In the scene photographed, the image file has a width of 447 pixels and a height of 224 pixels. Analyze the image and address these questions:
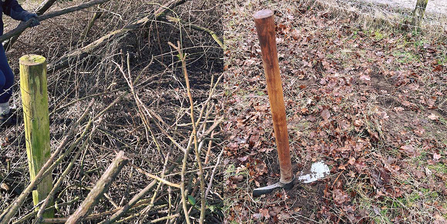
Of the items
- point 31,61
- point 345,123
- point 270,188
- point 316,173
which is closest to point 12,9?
point 31,61

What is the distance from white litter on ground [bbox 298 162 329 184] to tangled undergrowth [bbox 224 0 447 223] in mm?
49

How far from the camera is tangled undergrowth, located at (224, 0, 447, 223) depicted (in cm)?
298

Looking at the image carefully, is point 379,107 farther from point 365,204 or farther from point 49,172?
point 49,172

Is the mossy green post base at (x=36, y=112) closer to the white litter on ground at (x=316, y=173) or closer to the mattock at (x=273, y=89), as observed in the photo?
the mattock at (x=273, y=89)

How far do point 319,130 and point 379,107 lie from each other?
0.79 m

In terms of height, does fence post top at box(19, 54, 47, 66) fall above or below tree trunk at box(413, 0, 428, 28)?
above

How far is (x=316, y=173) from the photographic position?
3193 mm

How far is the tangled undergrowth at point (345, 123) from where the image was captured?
298cm

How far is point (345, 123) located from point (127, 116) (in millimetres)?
2174

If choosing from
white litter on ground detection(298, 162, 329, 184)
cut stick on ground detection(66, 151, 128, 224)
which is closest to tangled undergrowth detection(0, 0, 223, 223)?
cut stick on ground detection(66, 151, 128, 224)

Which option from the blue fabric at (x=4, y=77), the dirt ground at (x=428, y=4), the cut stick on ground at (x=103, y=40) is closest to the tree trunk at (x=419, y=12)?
the dirt ground at (x=428, y=4)

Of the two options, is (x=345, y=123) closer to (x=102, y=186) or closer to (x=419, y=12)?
(x=102, y=186)

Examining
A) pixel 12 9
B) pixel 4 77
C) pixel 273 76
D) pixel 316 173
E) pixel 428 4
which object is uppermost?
pixel 12 9

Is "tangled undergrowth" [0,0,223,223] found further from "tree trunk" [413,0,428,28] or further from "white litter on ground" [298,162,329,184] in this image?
"tree trunk" [413,0,428,28]
